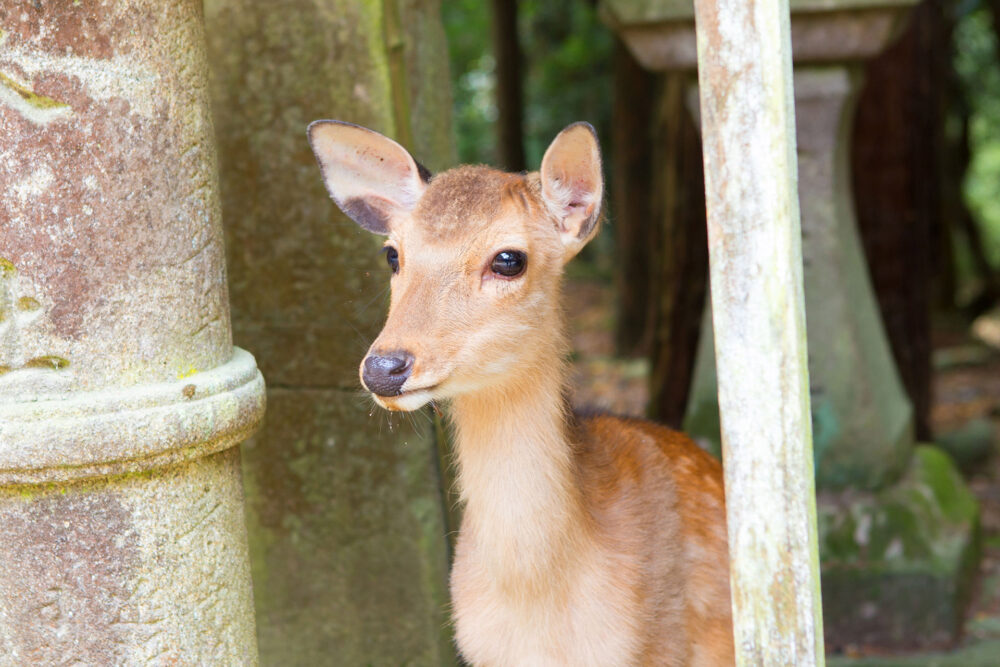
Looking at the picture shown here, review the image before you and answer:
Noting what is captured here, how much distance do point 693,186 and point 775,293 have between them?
489 centimetres

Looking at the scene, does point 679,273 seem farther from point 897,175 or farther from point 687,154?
point 897,175

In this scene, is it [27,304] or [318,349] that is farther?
[318,349]

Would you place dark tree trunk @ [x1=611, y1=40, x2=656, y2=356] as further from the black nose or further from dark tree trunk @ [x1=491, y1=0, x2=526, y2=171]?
the black nose

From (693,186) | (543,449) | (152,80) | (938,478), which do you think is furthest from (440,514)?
(693,186)

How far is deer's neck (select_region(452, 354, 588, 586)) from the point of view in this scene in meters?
3.33

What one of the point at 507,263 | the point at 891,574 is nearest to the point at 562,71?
the point at 891,574

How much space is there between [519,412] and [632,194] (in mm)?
8417

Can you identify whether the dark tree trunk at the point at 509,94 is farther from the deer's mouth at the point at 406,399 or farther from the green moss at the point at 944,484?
the deer's mouth at the point at 406,399

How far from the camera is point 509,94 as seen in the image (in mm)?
11555

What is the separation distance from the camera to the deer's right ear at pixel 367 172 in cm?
353

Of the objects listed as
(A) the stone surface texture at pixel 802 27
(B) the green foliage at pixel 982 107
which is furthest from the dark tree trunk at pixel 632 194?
(A) the stone surface texture at pixel 802 27

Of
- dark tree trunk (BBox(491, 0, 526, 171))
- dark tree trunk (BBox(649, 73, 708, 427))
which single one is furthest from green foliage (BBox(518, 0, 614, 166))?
dark tree trunk (BBox(649, 73, 708, 427))

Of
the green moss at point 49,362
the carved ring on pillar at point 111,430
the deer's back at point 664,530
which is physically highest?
A: the green moss at point 49,362

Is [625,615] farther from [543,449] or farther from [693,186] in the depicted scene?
[693,186]
